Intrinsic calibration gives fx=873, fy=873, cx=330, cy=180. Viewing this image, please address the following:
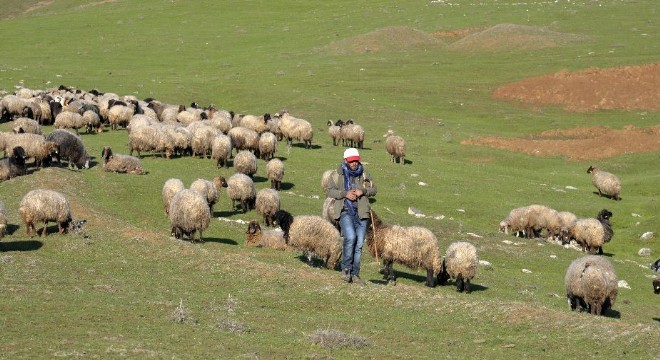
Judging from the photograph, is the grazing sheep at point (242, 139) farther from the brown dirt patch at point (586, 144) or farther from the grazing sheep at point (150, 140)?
the brown dirt patch at point (586, 144)

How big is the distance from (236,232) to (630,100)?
161 feet

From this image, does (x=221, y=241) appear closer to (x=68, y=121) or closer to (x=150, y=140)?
(x=150, y=140)

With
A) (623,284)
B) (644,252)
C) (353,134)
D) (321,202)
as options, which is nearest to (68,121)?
(353,134)

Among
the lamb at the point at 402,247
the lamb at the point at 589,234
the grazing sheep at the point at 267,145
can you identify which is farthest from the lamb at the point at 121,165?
the lamb at the point at 589,234

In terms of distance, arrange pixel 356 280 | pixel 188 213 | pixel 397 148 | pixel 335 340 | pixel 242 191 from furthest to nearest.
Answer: pixel 397 148
pixel 242 191
pixel 188 213
pixel 356 280
pixel 335 340

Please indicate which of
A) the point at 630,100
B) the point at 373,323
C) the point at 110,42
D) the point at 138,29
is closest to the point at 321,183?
the point at 373,323

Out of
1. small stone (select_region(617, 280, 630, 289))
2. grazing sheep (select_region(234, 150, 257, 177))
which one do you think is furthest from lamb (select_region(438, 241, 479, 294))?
grazing sheep (select_region(234, 150, 257, 177))

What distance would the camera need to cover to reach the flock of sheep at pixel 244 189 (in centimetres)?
2041

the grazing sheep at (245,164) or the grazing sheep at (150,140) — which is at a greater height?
the grazing sheep at (150,140)

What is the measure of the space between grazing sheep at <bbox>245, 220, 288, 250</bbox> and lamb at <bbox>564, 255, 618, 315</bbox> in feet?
25.2

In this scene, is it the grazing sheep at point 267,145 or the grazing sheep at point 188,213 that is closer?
the grazing sheep at point 188,213

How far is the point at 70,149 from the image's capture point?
31.7 metres

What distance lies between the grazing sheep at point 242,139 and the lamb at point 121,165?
235 inches

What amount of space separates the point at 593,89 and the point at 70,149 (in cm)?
4877
